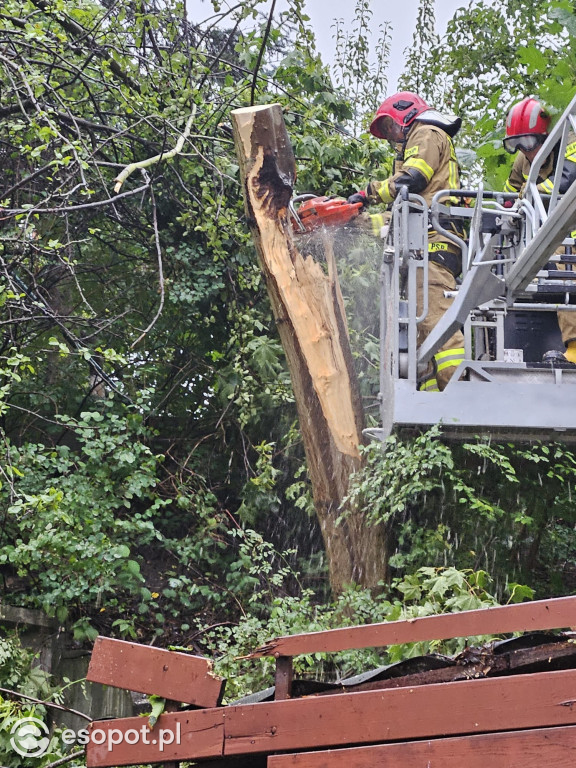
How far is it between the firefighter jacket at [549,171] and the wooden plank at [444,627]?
2687 millimetres

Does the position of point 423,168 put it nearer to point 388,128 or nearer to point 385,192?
point 385,192

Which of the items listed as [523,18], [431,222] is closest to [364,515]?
[431,222]

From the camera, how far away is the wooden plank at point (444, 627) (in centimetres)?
245

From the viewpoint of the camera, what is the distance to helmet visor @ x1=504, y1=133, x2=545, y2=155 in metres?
5.67

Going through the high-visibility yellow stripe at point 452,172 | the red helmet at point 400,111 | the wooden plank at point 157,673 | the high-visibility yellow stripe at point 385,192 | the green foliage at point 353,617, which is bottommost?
the green foliage at point 353,617

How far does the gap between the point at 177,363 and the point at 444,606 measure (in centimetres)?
426

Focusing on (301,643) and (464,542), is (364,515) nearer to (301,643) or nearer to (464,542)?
(464,542)

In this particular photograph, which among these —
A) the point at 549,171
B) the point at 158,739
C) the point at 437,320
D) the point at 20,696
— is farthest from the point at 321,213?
the point at 158,739

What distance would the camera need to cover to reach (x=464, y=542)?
21.2 feet

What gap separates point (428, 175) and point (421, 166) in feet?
0.24

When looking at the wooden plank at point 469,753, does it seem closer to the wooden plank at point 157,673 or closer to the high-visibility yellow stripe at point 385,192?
the wooden plank at point 157,673

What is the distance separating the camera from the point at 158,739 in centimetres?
Answer: 283

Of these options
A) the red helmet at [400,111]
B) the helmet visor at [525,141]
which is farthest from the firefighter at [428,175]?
the helmet visor at [525,141]

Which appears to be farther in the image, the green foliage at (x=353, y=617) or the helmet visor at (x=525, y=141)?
the helmet visor at (x=525, y=141)
